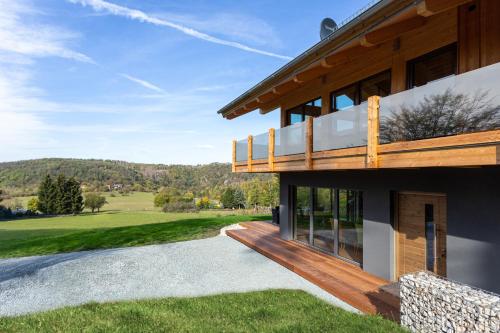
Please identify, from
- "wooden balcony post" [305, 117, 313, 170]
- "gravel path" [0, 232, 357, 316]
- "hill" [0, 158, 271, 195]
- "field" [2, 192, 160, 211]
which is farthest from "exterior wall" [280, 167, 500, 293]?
"hill" [0, 158, 271, 195]

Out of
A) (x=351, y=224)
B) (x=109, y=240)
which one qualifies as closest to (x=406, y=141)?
(x=351, y=224)

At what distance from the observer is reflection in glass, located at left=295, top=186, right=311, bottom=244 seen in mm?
11820

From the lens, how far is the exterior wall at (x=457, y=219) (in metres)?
5.30

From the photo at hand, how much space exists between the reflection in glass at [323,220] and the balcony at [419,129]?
238 centimetres

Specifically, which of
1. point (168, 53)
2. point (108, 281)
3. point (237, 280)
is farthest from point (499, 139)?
point (168, 53)

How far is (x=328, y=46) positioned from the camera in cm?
777

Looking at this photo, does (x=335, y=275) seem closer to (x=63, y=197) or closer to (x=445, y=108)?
(x=445, y=108)

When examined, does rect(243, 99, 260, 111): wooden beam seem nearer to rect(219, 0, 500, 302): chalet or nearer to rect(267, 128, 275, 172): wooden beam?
rect(219, 0, 500, 302): chalet

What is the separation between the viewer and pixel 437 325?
14.9ft

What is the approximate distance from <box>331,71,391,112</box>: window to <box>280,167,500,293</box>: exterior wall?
227 cm

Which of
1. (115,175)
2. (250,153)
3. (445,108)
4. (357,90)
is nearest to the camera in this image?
(445,108)

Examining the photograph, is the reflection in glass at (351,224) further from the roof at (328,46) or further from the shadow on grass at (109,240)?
the shadow on grass at (109,240)

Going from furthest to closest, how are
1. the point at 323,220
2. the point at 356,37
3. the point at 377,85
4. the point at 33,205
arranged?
the point at 33,205, the point at 323,220, the point at 377,85, the point at 356,37

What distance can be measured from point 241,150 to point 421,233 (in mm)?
8154
